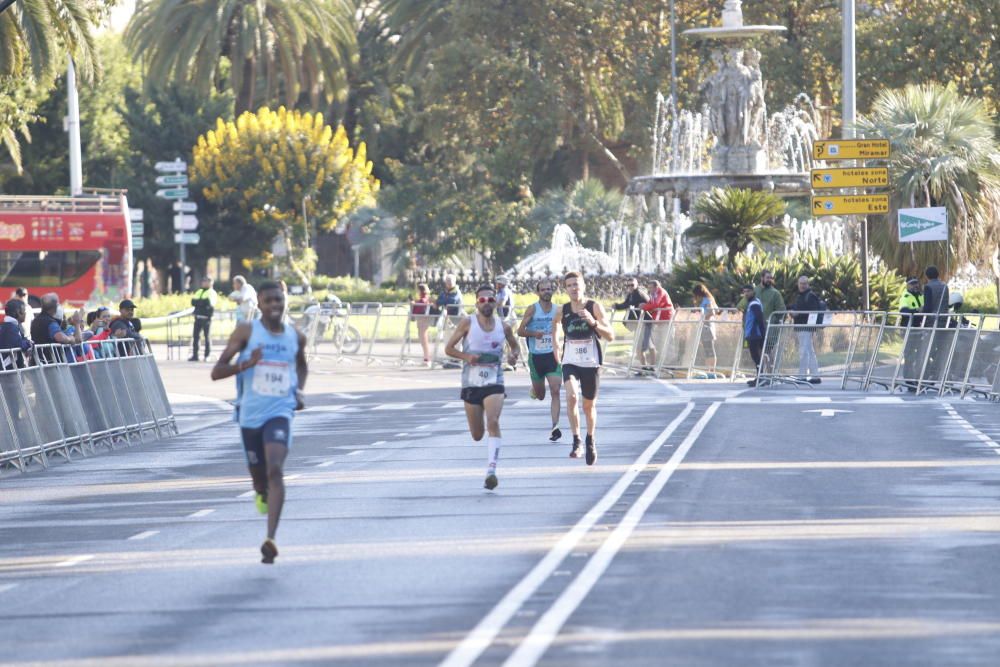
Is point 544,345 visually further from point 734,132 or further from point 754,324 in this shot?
point 734,132

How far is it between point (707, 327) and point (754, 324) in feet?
5.52

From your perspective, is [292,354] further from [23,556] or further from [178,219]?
[178,219]

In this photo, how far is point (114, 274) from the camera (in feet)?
166

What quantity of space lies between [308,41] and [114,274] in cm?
1801

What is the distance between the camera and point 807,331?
2977 centimetres

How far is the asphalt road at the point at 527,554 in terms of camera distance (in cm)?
825

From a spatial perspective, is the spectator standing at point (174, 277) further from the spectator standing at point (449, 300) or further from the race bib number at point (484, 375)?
the race bib number at point (484, 375)

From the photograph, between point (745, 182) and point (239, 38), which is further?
point (239, 38)

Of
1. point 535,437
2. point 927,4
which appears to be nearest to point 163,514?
point 535,437

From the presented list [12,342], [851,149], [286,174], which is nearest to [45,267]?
[286,174]

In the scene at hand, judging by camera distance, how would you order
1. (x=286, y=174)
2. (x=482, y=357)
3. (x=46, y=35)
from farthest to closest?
(x=286, y=174), (x=46, y=35), (x=482, y=357)

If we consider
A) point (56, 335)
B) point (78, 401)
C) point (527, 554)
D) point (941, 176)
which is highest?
point (941, 176)

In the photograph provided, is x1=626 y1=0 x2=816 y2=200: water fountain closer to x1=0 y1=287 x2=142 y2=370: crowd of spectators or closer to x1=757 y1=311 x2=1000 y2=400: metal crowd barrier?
x1=757 y1=311 x2=1000 y2=400: metal crowd barrier

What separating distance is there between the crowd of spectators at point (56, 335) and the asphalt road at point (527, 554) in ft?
4.47
